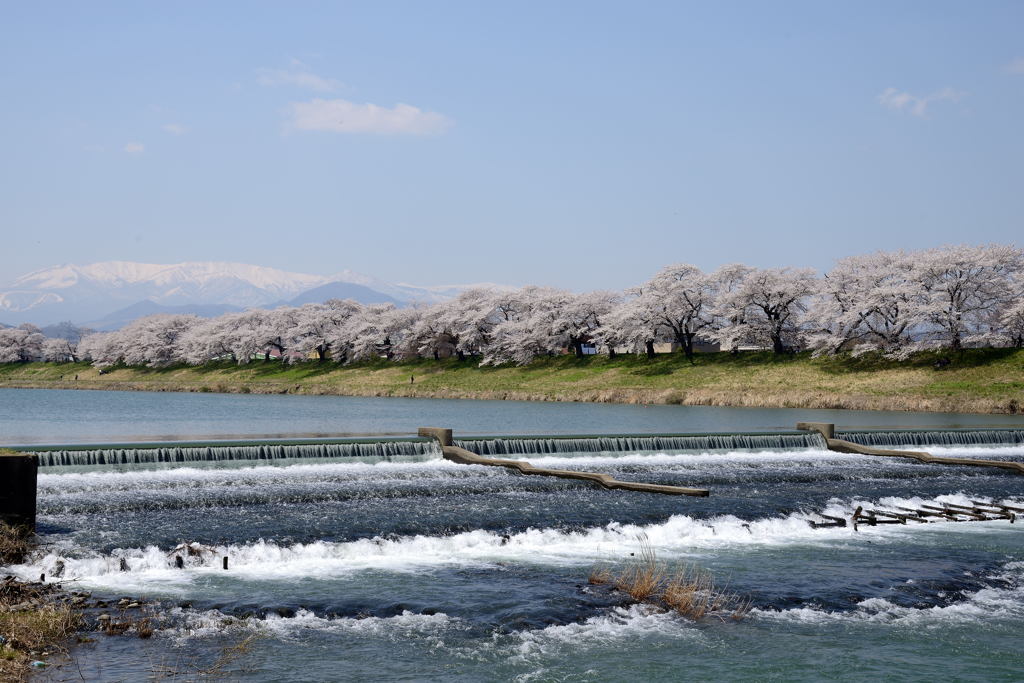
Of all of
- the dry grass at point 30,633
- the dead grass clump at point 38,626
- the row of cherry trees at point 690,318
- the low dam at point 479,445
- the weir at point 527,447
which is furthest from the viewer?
the row of cherry trees at point 690,318

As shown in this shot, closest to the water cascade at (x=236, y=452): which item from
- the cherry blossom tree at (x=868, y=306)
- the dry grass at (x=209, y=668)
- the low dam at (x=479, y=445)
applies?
the low dam at (x=479, y=445)

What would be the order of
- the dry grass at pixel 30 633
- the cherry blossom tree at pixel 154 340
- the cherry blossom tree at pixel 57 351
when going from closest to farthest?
the dry grass at pixel 30 633, the cherry blossom tree at pixel 154 340, the cherry blossom tree at pixel 57 351

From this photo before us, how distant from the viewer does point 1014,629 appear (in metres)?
14.7

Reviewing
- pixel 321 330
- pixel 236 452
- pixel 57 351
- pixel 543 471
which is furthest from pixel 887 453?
pixel 57 351

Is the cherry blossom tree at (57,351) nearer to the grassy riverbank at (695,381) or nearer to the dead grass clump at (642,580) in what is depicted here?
the grassy riverbank at (695,381)

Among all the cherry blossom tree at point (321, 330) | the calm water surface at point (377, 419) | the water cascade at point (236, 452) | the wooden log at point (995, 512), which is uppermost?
Answer: the cherry blossom tree at point (321, 330)

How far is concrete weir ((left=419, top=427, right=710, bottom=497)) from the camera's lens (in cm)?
2594

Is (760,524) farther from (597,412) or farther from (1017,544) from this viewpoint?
(597,412)

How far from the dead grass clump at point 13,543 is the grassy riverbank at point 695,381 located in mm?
56165

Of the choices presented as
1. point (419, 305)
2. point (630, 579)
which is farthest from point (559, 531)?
point (419, 305)

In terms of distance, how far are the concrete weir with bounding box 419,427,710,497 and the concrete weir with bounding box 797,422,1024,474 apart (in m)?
13.5

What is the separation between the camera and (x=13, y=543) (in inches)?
687

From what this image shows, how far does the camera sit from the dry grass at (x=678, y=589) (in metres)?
15.2

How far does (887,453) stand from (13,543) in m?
31.0
